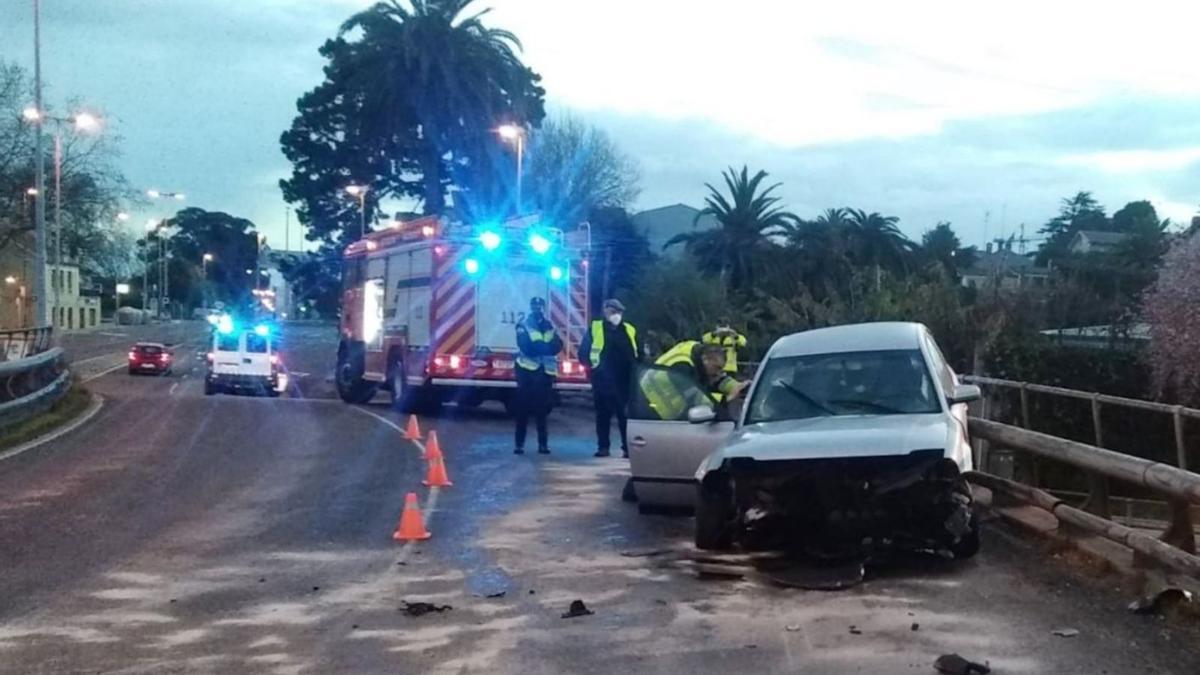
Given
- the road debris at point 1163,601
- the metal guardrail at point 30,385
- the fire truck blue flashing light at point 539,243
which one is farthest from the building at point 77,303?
the road debris at point 1163,601

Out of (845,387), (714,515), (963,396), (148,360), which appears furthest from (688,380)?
(148,360)

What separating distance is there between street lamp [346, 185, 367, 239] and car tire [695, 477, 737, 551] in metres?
44.1

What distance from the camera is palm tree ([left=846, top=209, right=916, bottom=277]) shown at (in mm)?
44000

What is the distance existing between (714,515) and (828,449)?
3.81 feet

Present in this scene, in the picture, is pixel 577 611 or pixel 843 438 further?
pixel 843 438

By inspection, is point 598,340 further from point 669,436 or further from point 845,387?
point 845,387

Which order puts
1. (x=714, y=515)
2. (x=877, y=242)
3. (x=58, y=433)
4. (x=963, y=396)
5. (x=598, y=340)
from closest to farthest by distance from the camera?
1. (x=714, y=515)
2. (x=963, y=396)
3. (x=598, y=340)
4. (x=58, y=433)
5. (x=877, y=242)

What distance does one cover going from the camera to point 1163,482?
25.5ft

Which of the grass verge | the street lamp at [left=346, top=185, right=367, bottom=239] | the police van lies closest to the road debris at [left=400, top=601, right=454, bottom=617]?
the grass verge

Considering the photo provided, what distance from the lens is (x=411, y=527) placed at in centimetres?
1055

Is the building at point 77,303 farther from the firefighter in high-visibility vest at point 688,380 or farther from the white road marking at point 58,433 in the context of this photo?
the firefighter in high-visibility vest at point 688,380

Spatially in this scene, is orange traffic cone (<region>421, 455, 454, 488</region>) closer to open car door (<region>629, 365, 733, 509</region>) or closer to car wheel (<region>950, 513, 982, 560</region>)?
open car door (<region>629, 365, 733, 509</region>)

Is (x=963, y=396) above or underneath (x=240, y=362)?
above

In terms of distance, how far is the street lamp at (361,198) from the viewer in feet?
175
